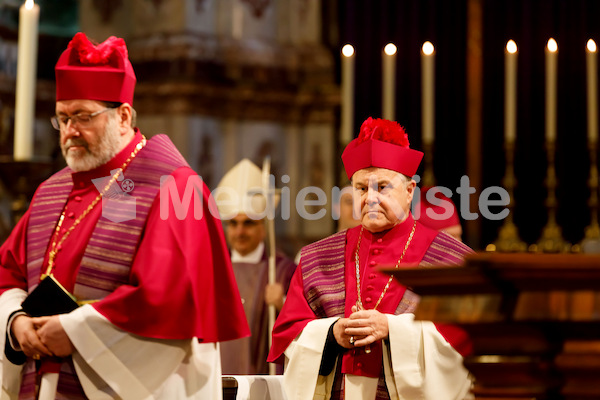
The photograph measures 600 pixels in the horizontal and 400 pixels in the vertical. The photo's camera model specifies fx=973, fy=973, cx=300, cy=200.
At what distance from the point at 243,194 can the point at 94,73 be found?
112 inches

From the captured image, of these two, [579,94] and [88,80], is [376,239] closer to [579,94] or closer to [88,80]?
[88,80]

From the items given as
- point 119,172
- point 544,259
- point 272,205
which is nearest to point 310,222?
point 272,205

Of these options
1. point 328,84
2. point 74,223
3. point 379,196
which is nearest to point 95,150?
point 74,223

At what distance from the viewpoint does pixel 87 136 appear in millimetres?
3830

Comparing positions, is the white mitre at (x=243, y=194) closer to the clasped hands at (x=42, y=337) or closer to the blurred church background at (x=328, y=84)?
the blurred church background at (x=328, y=84)

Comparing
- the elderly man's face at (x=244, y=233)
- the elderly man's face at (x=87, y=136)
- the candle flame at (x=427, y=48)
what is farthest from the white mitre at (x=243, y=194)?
the elderly man's face at (x=87, y=136)

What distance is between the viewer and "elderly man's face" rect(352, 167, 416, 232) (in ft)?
13.8

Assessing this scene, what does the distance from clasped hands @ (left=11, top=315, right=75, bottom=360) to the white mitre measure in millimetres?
3049

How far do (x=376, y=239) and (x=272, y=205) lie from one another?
83.2 inches

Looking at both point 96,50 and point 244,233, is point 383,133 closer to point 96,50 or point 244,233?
point 96,50

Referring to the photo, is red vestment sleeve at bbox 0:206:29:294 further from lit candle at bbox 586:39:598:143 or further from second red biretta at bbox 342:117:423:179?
lit candle at bbox 586:39:598:143

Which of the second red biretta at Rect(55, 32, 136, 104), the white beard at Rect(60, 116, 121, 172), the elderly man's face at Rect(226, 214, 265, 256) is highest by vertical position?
the second red biretta at Rect(55, 32, 136, 104)

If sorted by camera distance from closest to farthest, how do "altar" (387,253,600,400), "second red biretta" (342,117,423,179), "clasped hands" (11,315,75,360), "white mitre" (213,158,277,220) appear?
"altar" (387,253,600,400), "clasped hands" (11,315,75,360), "second red biretta" (342,117,423,179), "white mitre" (213,158,277,220)

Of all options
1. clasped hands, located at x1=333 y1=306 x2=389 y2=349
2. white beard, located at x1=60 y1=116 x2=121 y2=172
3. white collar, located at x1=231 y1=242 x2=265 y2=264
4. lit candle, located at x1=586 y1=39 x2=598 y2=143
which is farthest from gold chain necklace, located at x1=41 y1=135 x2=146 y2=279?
lit candle, located at x1=586 y1=39 x2=598 y2=143
